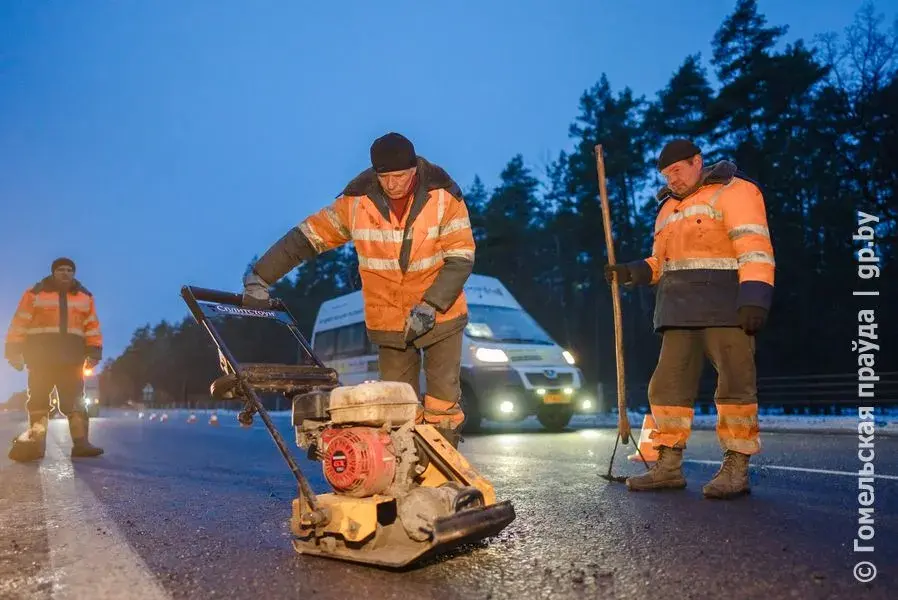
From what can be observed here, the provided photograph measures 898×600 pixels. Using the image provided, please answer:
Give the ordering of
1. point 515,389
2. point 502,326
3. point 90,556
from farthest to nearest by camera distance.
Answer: point 502,326
point 515,389
point 90,556

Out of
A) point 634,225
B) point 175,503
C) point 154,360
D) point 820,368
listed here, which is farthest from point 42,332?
point 154,360

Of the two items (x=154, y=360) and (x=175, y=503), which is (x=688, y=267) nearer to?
(x=175, y=503)

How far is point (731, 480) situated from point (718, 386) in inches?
23.7

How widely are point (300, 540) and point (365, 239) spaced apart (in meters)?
1.46

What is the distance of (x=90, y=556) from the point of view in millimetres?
3123

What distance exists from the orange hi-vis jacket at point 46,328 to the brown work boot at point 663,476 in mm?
6100

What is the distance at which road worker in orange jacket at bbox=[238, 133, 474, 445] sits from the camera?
3.61 m

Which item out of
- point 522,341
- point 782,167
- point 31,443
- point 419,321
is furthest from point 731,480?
point 782,167

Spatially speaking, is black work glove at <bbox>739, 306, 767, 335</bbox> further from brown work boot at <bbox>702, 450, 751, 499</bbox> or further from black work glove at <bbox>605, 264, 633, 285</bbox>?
black work glove at <bbox>605, 264, 633, 285</bbox>

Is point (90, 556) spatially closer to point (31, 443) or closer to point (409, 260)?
point (409, 260)

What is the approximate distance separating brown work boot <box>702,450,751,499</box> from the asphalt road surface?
0.08 metres

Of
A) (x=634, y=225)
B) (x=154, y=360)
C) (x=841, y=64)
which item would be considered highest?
(x=841, y=64)

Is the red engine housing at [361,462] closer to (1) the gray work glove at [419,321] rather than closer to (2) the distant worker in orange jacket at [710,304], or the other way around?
(1) the gray work glove at [419,321]

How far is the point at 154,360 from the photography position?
125m
